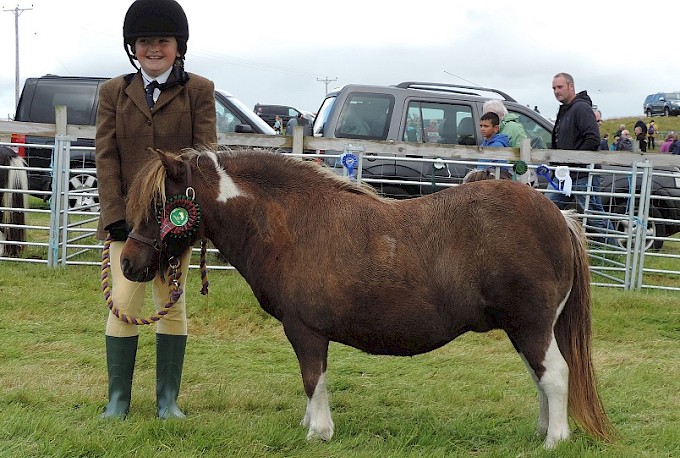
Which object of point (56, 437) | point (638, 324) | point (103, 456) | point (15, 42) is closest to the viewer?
point (103, 456)

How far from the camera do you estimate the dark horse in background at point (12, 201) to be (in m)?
8.36

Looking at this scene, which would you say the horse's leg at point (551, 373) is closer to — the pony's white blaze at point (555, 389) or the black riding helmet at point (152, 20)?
the pony's white blaze at point (555, 389)

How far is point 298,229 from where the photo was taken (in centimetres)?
Answer: 355

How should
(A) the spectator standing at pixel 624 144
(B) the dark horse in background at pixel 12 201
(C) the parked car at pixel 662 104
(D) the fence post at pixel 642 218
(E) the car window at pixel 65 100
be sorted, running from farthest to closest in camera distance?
1. (C) the parked car at pixel 662 104
2. (A) the spectator standing at pixel 624 144
3. (E) the car window at pixel 65 100
4. (B) the dark horse in background at pixel 12 201
5. (D) the fence post at pixel 642 218

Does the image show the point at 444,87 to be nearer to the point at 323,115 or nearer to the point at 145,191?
the point at 323,115

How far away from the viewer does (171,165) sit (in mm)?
3471

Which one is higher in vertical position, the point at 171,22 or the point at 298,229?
the point at 171,22

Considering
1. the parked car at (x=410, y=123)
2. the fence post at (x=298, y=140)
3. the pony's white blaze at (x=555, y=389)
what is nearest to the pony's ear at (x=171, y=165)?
the pony's white blaze at (x=555, y=389)

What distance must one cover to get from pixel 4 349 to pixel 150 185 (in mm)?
2547

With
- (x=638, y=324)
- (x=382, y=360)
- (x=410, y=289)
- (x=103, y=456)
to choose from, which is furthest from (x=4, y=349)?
(x=638, y=324)

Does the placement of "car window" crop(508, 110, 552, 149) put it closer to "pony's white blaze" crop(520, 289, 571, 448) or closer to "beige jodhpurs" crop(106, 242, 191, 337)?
"pony's white blaze" crop(520, 289, 571, 448)

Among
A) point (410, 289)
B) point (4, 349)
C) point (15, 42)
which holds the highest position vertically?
point (15, 42)

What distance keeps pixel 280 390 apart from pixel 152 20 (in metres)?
2.32

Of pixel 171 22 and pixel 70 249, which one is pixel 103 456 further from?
pixel 70 249
